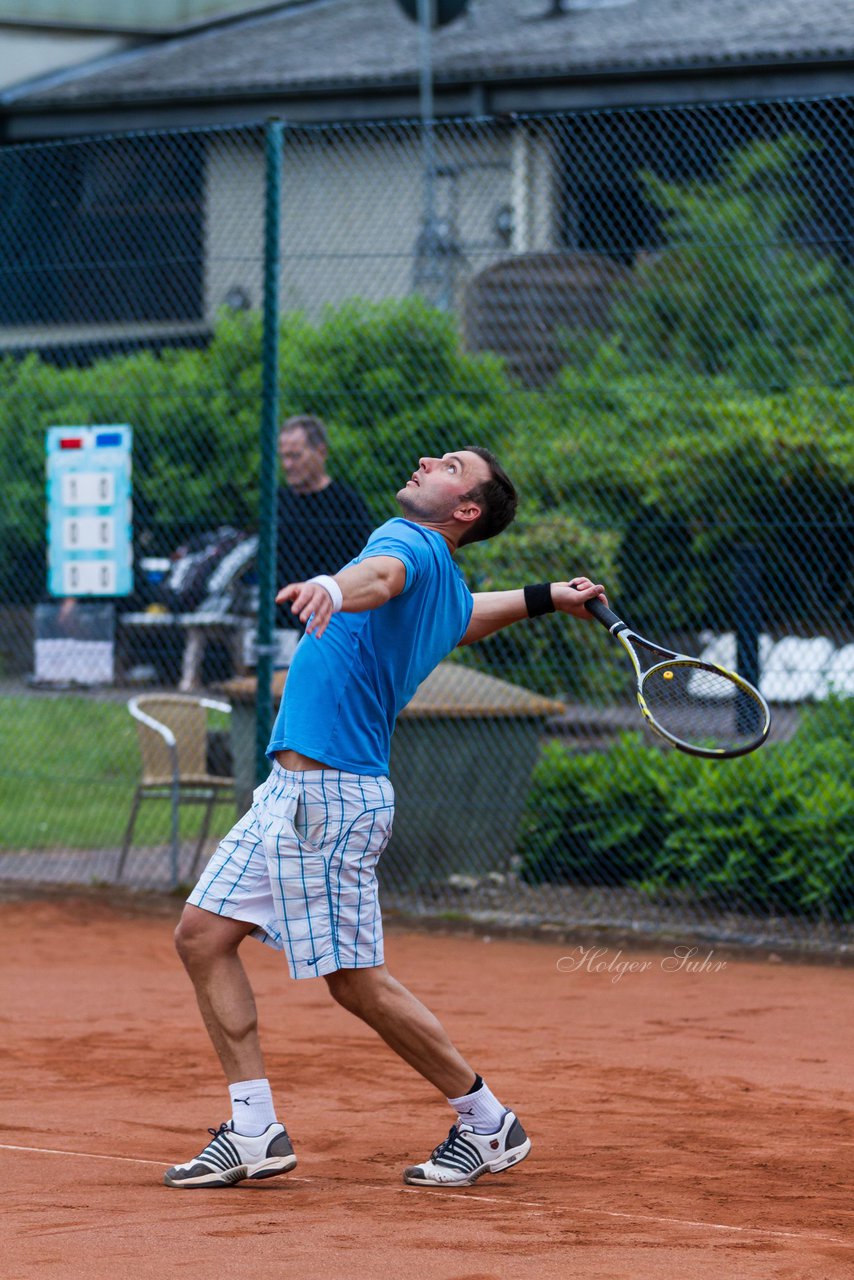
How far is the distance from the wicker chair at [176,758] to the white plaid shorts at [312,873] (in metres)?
4.09

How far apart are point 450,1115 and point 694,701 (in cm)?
151

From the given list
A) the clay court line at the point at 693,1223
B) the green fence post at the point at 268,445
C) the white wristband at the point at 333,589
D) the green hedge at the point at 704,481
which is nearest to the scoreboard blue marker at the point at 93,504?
the green fence post at the point at 268,445

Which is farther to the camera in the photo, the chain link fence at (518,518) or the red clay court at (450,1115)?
the chain link fence at (518,518)

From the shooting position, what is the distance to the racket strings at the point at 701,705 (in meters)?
4.89

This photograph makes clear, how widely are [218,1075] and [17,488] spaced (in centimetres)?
434

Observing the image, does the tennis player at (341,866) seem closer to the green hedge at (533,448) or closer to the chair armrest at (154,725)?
the green hedge at (533,448)

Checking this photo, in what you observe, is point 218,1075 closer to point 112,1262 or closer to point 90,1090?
point 90,1090

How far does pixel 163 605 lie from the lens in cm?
960

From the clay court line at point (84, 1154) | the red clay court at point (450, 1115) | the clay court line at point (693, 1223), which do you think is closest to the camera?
the red clay court at point (450, 1115)

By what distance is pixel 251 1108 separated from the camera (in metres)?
4.49

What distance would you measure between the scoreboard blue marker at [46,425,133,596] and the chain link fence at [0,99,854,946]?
2 cm

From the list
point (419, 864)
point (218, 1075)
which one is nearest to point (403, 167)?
point (419, 864)

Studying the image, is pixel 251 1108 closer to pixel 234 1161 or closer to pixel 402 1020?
pixel 234 1161

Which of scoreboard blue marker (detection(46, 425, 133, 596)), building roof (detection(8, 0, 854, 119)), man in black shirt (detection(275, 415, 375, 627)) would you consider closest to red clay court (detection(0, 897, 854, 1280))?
scoreboard blue marker (detection(46, 425, 133, 596))
